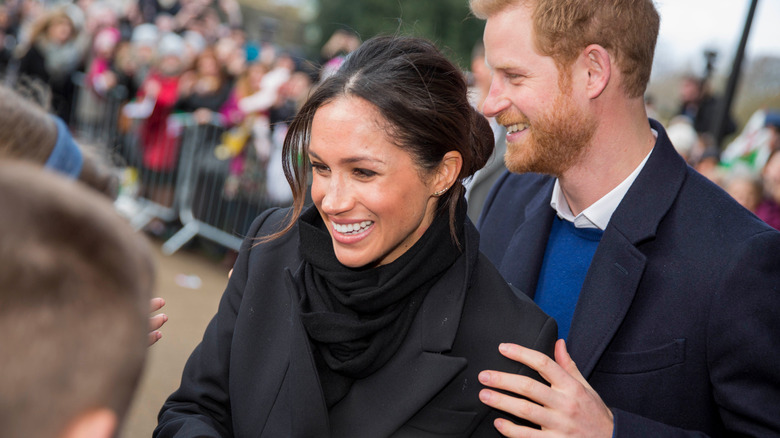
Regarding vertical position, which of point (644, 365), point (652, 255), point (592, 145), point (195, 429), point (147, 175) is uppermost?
point (592, 145)

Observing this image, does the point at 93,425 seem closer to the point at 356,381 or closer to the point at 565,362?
the point at 356,381

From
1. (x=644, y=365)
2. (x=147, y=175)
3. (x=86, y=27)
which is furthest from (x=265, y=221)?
(x=86, y=27)

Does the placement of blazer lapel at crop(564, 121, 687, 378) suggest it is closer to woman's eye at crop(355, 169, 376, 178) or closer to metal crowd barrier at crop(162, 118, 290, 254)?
woman's eye at crop(355, 169, 376, 178)

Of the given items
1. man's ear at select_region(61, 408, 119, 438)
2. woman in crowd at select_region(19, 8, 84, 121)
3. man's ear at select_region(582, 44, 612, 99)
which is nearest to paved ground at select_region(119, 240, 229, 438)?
man's ear at select_region(582, 44, 612, 99)

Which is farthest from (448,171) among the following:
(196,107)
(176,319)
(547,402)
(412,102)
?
(196,107)

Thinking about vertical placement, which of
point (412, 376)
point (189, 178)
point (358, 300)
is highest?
point (358, 300)

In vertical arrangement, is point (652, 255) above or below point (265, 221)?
above

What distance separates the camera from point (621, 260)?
2.43 m

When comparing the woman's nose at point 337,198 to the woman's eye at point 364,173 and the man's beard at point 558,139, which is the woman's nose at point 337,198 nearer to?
the woman's eye at point 364,173

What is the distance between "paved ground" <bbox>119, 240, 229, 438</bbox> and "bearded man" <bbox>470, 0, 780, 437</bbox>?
2.40 meters

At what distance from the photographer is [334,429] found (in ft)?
7.38

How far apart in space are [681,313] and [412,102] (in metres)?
1.07

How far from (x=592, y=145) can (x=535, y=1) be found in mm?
587

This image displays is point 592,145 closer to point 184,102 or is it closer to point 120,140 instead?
point 184,102
